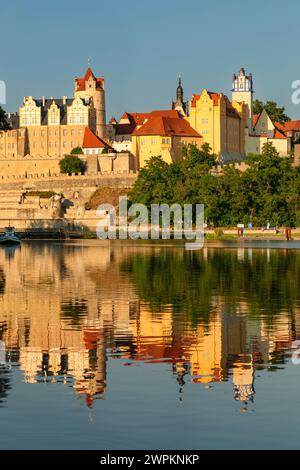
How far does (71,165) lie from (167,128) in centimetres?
1158

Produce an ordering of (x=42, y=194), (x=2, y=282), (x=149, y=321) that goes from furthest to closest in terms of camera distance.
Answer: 1. (x=42, y=194)
2. (x=2, y=282)
3. (x=149, y=321)

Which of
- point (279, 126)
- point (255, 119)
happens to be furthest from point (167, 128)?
point (279, 126)

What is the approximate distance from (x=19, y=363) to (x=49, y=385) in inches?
84.2

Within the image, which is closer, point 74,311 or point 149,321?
point 149,321

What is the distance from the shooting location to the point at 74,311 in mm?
28594

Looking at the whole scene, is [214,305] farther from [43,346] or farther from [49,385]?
[49,385]

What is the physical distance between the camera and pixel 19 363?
19.8 metres

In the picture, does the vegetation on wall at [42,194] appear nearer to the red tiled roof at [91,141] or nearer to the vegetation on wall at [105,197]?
the vegetation on wall at [105,197]

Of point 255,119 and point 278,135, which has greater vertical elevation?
point 255,119

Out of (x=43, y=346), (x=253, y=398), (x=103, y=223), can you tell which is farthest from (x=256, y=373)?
(x=103, y=223)

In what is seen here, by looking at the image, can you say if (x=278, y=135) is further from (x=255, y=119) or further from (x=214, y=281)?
(x=214, y=281)

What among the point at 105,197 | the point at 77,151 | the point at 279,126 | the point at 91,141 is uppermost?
the point at 279,126

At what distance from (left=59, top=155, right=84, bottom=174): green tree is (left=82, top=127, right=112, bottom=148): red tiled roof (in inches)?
188

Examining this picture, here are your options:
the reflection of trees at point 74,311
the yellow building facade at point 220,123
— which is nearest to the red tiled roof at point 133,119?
the yellow building facade at point 220,123
